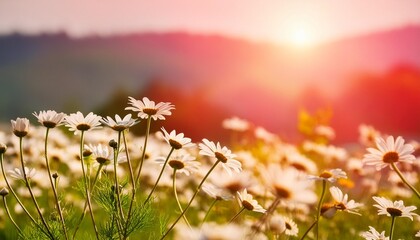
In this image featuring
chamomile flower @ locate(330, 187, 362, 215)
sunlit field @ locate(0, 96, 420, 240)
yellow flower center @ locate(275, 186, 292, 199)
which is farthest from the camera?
chamomile flower @ locate(330, 187, 362, 215)

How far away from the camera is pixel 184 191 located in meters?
2.21

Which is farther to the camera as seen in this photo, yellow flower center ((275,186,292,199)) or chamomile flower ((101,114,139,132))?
chamomile flower ((101,114,139,132))

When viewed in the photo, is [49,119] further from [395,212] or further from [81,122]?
[395,212]

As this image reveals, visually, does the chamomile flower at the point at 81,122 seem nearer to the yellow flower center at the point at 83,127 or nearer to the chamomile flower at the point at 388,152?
the yellow flower center at the point at 83,127

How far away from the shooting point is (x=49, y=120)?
2.95ft

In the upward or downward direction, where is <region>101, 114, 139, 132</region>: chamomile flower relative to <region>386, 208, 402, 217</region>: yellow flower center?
upward

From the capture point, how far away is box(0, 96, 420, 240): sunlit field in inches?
33.6

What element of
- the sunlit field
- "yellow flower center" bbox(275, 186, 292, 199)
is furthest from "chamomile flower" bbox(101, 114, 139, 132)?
"yellow flower center" bbox(275, 186, 292, 199)

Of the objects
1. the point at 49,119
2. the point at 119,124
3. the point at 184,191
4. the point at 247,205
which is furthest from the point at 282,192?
the point at 184,191

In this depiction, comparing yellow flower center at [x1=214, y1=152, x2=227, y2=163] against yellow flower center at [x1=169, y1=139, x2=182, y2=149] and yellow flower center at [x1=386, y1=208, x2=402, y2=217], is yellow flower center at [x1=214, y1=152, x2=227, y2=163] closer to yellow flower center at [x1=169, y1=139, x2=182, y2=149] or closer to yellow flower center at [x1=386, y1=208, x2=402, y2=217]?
yellow flower center at [x1=169, y1=139, x2=182, y2=149]

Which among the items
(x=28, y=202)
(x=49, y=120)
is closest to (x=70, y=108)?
(x=28, y=202)

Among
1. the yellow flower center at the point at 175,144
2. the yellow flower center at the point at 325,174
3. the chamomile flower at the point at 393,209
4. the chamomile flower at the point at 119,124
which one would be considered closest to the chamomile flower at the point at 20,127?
the chamomile flower at the point at 119,124

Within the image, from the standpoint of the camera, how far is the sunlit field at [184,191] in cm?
85

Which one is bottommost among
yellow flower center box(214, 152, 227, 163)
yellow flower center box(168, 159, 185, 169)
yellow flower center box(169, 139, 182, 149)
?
yellow flower center box(168, 159, 185, 169)
